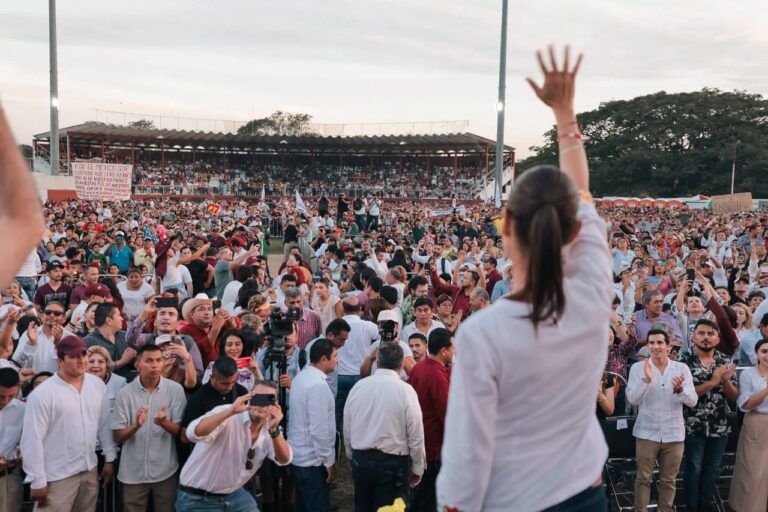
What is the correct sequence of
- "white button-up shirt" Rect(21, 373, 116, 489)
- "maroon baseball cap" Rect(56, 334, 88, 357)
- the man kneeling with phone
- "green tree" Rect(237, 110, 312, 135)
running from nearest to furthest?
the man kneeling with phone, "white button-up shirt" Rect(21, 373, 116, 489), "maroon baseball cap" Rect(56, 334, 88, 357), "green tree" Rect(237, 110, 312, 135)

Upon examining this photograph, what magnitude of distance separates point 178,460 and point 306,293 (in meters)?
4.15

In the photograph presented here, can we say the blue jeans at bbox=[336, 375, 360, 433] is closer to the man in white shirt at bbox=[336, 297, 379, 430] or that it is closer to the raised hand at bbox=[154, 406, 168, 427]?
the man in white shirt at bbox=[336, 297, 379, 430]

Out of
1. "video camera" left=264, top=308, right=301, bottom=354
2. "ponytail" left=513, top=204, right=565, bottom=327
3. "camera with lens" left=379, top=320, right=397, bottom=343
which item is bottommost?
"camera with lens" left=379, top=320, right=397, bottom=343

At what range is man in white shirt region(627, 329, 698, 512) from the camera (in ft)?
19.4

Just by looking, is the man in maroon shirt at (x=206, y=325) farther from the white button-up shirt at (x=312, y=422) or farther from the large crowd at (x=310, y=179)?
the large crowd at (x=310, y=179)

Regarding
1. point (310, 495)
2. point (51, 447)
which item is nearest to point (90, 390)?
point (51, 447)

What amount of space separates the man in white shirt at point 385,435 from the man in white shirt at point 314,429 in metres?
0.22

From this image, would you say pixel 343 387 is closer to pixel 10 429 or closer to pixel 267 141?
pixel 10 429

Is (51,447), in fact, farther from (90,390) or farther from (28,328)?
(28,328)

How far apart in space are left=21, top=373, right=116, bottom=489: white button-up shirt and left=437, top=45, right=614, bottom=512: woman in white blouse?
407 centimetres

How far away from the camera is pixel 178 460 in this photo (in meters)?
5.23

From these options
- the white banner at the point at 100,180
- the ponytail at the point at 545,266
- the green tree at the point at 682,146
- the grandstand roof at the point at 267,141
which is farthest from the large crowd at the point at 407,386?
the green tree at the point at 682,146

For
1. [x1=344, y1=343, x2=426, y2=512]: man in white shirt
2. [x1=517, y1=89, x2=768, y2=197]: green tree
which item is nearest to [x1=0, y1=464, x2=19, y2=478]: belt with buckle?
[x1=344, y1=343, x2=426, y2=512]: man in white shirt

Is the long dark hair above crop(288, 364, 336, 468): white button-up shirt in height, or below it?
above
